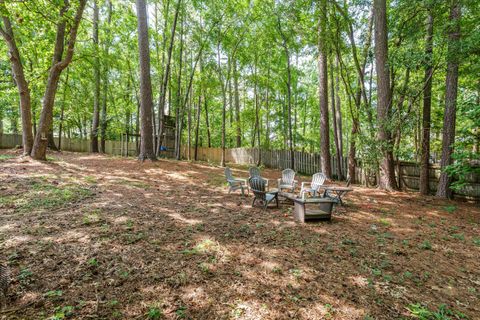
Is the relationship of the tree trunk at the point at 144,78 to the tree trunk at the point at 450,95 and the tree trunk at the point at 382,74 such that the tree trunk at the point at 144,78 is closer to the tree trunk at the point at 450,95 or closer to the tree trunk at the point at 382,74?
the tree trunk at the point at 382,74

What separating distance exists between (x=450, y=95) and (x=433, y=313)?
22.8 feet

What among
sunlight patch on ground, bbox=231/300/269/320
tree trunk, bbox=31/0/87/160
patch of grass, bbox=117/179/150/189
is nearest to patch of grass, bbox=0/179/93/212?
patch of grass, bbox=117/179/150/189

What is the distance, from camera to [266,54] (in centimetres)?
1439

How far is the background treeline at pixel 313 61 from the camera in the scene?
20.0ft

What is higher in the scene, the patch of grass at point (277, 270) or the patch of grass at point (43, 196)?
the patch of grass at point (43, 196)

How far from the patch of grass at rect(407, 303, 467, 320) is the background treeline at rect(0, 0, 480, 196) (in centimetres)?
406

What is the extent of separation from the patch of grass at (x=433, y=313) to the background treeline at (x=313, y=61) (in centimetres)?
406

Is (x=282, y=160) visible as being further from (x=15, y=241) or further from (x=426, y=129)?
(x=15, y=241)

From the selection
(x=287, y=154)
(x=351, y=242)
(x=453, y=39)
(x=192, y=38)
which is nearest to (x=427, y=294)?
(x=351, y=242)

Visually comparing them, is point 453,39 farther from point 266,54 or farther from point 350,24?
point 266,54

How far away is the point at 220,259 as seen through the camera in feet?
9.80

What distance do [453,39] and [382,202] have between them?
451 cm

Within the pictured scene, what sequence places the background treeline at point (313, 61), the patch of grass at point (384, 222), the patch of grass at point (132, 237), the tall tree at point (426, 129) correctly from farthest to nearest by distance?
the tall tree at point (426, 129) < the background treeline at point (313, 61) < the patch of grass at point (384, 222) < the patch of grass at point (132, 237)

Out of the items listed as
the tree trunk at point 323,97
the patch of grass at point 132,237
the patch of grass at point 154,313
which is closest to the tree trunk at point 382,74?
the tree trunk at point 323,97
